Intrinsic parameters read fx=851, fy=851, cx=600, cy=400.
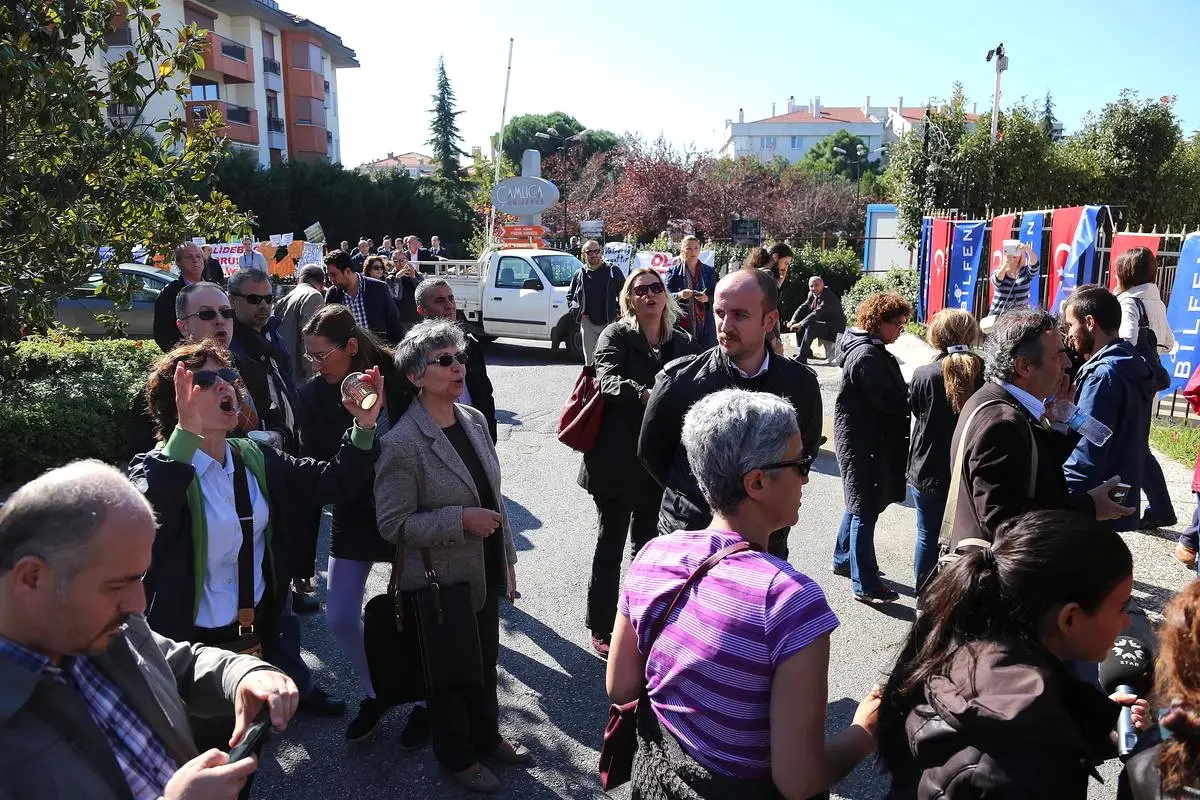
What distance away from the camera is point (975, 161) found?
17.2 metres

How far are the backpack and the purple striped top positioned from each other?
165 inches

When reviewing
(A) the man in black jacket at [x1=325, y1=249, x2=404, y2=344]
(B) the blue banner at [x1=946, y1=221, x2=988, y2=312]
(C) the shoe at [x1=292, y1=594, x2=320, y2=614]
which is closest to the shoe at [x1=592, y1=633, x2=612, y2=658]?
(C) the shoe at [x1=292, y1=594, x2=320, y2=614]

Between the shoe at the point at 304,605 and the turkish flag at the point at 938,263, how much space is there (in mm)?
11580

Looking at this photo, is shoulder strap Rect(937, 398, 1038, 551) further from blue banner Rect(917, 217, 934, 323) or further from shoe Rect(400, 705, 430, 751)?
blue banner Rect(917, 217, 934, 323)

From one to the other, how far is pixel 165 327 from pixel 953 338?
534 cm

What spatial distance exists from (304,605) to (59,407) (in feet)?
12.4

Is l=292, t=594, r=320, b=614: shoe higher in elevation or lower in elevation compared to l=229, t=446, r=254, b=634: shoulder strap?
lower

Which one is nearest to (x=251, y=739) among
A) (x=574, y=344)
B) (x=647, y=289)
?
(x=647, y=289)

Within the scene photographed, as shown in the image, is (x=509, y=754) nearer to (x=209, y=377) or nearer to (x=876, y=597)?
(x=209, y=377)

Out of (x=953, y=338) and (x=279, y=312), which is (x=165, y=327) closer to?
(x=279, y=312)

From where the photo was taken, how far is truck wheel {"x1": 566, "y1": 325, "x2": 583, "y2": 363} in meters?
13.9

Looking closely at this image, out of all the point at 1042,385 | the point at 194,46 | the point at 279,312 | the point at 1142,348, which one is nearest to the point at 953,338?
the point at 1042,385

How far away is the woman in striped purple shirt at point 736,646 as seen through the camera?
5.62ft

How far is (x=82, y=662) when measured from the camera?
5.16ft
